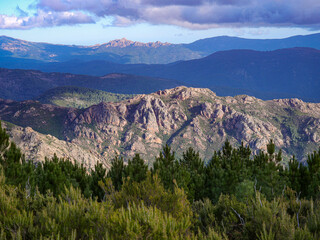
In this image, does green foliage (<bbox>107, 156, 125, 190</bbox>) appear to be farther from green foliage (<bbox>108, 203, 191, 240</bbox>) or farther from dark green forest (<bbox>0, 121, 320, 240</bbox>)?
green foliage (<bbox>108, 203, 191, 240</bbox>)

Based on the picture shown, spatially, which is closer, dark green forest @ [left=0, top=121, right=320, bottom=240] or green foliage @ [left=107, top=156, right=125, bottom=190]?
dark green forest @ [left=0, top=121, right=320, bottom=240]

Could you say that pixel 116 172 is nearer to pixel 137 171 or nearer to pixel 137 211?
pixel 137 171

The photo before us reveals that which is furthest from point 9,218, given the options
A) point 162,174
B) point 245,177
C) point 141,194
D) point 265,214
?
point 245,177

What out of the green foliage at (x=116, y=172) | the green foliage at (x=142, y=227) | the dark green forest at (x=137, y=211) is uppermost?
the green foliage at (x=142, y=227)

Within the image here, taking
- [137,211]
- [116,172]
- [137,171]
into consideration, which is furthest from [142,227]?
[116,172]

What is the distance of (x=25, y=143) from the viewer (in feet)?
626

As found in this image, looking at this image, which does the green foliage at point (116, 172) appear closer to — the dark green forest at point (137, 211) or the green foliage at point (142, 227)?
the dark green forest at point (137, 211)

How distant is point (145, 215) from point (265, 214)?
6.43 metres

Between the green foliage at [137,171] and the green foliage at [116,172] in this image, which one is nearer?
the green foliage at [137,171]

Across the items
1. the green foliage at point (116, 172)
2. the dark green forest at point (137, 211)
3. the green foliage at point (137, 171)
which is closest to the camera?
the dark green forest at point (137, 211)

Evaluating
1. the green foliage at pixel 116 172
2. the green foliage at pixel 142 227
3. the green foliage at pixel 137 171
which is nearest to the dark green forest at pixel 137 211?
the green foliage at pixel 142 227

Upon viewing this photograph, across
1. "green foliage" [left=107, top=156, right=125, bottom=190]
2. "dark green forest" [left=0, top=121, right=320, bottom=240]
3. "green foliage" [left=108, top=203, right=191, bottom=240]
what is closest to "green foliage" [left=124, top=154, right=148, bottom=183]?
"green foliage" [left=107, top=156, right=125, bottom=190]

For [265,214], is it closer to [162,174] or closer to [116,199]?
[116,199]

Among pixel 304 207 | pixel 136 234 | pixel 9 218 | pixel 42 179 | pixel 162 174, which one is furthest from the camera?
pixel 162 174
